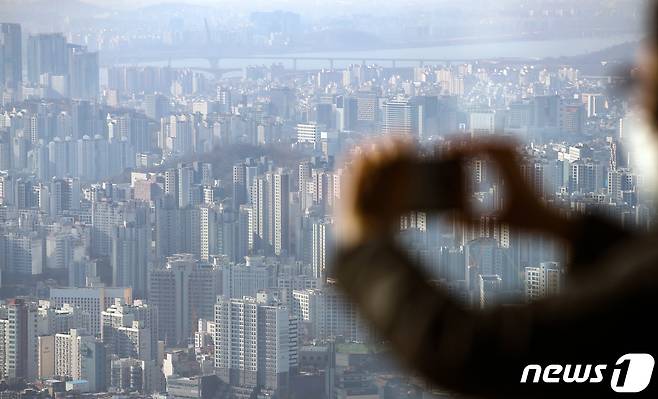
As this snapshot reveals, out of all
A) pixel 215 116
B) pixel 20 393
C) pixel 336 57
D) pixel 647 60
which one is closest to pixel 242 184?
pixel 215 116

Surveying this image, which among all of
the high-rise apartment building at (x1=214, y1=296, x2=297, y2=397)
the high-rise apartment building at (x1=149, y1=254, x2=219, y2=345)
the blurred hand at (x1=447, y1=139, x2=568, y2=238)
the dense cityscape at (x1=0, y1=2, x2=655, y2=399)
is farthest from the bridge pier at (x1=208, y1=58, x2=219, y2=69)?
the blurred hand at (x1=447, y1=139, x2=568, y2=238)

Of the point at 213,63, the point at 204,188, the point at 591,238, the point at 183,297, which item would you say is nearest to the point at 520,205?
the point at 591,238

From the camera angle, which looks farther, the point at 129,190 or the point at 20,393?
the point at 129,190

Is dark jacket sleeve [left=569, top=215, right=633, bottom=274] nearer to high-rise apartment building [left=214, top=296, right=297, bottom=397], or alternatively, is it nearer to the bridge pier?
high-rise apartment building [left=214, top=296, right=297, bottom=397]

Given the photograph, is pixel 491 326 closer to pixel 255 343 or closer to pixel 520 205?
pixel 520 205

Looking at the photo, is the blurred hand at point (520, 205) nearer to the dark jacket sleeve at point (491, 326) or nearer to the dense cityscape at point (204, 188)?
the dark jacket sleeve at point (491, 326)

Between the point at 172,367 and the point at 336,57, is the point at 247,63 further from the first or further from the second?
the point at 172,367

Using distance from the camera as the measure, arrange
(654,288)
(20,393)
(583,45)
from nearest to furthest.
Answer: (654,288), (583,45), (20,393)
